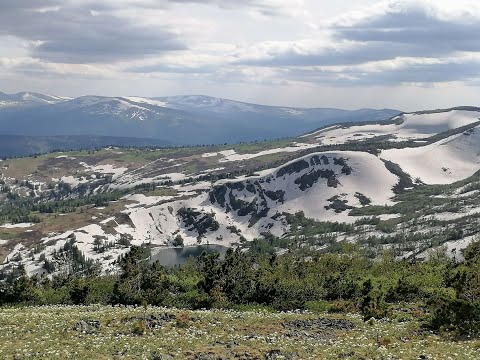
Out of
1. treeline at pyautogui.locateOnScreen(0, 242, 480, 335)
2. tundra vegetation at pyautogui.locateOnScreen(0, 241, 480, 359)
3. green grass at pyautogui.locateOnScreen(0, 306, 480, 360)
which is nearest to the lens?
green grass at pyautogui.locateOnScreen(0, 306, 480, 360)

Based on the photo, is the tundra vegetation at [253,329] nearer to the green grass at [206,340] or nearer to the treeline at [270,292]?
the green grass at [206,340]

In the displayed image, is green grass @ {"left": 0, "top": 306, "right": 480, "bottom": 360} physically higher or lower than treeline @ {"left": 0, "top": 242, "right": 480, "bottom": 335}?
higher

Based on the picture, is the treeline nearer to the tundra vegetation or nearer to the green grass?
the tundra vegetation

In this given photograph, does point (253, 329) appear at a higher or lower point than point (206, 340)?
lower

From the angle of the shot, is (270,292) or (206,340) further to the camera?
(270,292)

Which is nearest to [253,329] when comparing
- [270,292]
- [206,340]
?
[206,340]

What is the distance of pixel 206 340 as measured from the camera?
4425cm

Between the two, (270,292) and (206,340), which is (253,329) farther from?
(270,292)

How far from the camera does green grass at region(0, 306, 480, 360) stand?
3872 cm

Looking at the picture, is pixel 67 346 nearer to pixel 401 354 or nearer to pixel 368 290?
pixel 401 354

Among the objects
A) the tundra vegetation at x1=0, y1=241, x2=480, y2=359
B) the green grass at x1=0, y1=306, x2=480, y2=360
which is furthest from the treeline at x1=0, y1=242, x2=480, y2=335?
the green grass at x1=0, y1=306, x2=480, y2=360

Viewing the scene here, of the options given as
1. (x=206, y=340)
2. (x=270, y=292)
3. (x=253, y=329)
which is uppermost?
(x=206, y=340)

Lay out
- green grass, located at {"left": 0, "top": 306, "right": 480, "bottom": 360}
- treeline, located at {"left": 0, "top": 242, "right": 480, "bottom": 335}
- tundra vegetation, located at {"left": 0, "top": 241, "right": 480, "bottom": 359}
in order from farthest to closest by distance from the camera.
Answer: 1. treeline, located at {"left": 0, "top": 242, "right": 480, "bottom": 335}
2. tundra vegetation, located at {"left": 0, "top": 241, "right": 480, "bottom": 359}
3. green grass, located at {"left": 0, "top": 306, "right": 480, "bottom": 360}

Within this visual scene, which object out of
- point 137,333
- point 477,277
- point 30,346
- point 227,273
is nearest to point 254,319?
point 137,333
